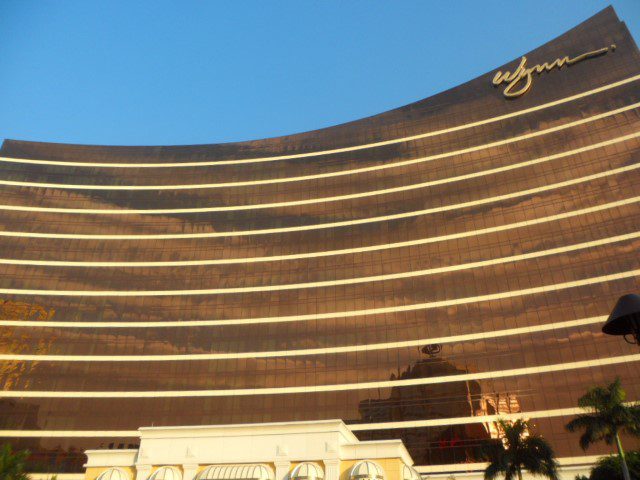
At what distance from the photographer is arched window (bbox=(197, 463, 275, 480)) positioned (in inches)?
1871

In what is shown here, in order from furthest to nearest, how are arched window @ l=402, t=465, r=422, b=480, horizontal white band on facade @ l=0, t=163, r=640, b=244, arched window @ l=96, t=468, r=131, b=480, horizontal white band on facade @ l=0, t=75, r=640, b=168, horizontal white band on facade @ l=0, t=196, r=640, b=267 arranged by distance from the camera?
horizontal white band on facade @ l=0, t=75, r=640, b=168
horizontal white band on facade @ l=0, t=163, r=640, b=244
horizontal white band on facade @ l=0, t=196, r=640, b=267
arched window @ l=96, t=468, r=131, b=480
arched window @ l=402, t=465, r=422, b=480

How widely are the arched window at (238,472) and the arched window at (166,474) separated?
2236 millimetres

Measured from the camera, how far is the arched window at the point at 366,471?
46.0m

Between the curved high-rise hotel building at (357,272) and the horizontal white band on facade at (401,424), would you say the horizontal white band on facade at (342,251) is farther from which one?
the horizontal white band on facade at (401,424)

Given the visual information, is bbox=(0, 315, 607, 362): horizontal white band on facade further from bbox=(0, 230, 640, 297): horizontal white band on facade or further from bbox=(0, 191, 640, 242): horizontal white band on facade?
bbox=(0, 191, 640, 242): horizontal white band on facade

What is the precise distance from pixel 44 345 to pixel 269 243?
40.3 m


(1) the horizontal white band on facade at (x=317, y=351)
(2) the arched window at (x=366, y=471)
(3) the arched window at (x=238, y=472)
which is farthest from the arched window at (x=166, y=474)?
(1) the horizontal white band on facade at (x=317, y=351)

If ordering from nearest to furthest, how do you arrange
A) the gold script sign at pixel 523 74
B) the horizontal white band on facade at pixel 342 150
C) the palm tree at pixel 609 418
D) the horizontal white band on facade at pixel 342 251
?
the palm tree at pixel 609 418, the horizontal white band on facade at pixel 342 251, the horizontal white band on facade at pixel 342 150, the gold script sign at pixel 523 74

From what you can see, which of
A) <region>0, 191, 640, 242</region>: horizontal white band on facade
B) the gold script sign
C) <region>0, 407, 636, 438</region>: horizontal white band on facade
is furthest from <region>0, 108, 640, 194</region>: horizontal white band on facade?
<region>0, 407, 636, 438</region>: horizontal white band on facade

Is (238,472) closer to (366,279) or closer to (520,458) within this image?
(520,458)

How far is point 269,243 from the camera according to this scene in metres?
93.4

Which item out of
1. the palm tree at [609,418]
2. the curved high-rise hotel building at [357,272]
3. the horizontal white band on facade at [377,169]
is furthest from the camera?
the horizontal white band on facade at [377,169]

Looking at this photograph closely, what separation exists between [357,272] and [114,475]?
47.4 meters

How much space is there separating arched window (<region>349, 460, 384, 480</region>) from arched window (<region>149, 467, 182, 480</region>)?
16810 millimetres
